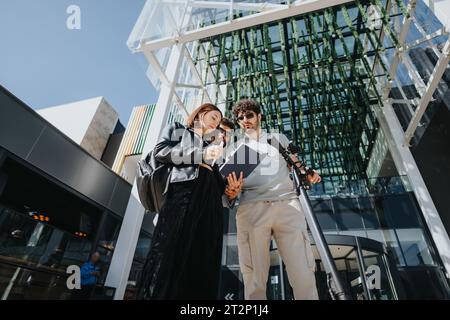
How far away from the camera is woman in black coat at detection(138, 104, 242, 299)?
97 centimetres

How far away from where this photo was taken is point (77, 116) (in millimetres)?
12453

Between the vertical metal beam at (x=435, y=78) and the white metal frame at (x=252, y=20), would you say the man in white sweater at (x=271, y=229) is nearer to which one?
the white metal frame at (x=252, y=20)

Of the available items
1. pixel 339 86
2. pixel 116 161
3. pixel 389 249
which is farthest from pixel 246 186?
pixel 116 161

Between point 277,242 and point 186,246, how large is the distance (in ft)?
2.19

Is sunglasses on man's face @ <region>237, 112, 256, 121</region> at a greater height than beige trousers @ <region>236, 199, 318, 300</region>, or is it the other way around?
sunglasses on man's face @ <region>237, 112, 256, 121</region>

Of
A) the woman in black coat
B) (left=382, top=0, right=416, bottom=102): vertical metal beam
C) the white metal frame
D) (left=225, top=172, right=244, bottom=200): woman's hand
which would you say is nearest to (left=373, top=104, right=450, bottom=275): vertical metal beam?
(left=382, top=0, right=416, bottom=102): vertical metal beam

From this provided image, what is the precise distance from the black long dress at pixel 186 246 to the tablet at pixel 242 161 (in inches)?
14.4

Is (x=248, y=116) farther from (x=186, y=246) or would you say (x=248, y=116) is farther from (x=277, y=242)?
(x=186, y=246)

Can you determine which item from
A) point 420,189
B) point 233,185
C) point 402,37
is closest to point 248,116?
point 233,185

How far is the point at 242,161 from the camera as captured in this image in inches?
65.6

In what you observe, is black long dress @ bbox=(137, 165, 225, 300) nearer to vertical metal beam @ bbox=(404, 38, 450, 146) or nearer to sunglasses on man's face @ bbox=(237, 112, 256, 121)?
sunglasses on man's face @ bbox=(237, 112, 256, 121)

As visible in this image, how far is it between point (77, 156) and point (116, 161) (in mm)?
6234

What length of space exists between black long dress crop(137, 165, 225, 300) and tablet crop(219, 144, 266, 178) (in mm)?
365

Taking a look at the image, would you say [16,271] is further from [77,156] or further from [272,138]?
[272,138]
